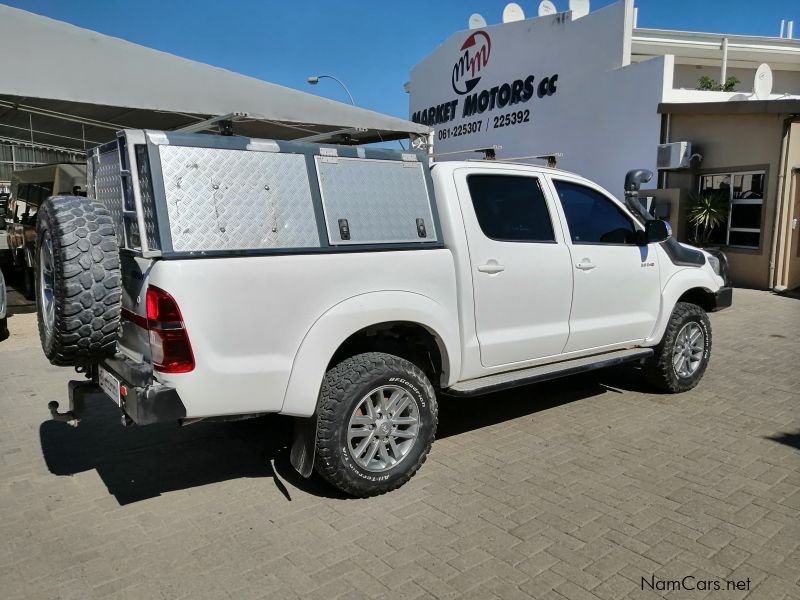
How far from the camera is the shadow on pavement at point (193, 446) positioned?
416 cm

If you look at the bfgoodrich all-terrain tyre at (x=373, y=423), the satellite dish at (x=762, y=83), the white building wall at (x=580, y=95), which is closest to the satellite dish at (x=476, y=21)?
the white building wall at (x=580, y=95)

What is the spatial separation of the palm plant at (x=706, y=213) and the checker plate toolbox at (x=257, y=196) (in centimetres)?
1147

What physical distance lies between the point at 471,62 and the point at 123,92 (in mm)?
15335

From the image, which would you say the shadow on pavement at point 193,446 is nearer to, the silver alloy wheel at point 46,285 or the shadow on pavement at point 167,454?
the shadow on pavement at point 167,454

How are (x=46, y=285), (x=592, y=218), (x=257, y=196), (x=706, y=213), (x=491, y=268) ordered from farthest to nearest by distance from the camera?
(x=706, y=213) < (x=592, y=218) < (x=491, y=268) < (x=46, y=285) < (x=257, y=196)

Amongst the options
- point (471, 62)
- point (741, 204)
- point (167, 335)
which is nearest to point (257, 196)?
point (167, 335)

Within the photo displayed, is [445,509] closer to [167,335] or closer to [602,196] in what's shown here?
[167,335]

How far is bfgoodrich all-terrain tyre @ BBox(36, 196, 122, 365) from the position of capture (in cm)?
322

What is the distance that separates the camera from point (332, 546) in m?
3.33

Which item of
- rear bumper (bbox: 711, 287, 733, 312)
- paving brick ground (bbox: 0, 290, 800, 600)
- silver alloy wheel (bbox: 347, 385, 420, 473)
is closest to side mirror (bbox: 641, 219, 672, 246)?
rear bumper (bbox: 711, 287, 733, 312)

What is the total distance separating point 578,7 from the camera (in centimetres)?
1856

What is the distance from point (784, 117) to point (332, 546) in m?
12.7

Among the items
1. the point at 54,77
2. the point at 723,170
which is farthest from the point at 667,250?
the point at 723,170

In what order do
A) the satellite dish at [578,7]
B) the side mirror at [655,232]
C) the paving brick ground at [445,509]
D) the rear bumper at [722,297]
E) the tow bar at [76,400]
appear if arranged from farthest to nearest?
the satellite dish at [578,7], the rear bumper at [722,297], the side mirror at [655,232], the tow bar at [76,400], the paving brick ground at [445,509]
